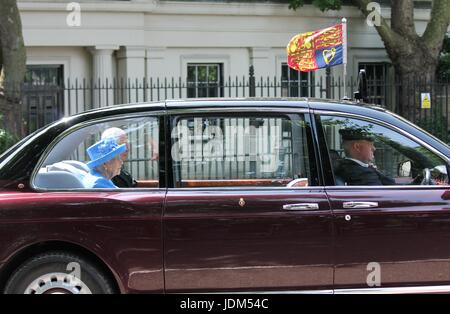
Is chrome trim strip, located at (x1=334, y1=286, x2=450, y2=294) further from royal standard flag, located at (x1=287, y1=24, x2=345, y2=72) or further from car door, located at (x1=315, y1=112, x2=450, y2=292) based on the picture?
royal standard flag, located at (x1=287, y1=24, x2=345, y2=72)

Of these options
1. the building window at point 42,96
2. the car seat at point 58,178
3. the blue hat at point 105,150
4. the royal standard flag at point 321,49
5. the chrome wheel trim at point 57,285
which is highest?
Answer: the royal standard flag at point 321,49

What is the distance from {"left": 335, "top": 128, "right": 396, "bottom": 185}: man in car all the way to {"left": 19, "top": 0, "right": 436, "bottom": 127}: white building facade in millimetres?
8229

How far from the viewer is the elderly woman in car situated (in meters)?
4.27

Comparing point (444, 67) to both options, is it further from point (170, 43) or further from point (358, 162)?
point (358, 162)

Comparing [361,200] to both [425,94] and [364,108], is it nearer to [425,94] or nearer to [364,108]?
[364,108]

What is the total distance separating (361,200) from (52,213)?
2.02 metres

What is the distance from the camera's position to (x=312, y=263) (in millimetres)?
4012

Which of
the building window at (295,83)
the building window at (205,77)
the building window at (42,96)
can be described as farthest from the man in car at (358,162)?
the building window at (205,77)

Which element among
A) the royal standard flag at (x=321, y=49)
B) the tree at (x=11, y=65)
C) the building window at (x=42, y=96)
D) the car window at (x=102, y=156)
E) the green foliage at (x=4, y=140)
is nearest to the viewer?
the car window at (x=102, y=156)

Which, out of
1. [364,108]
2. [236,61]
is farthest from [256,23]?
[364,108]

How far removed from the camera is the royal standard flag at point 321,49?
10.5 meters

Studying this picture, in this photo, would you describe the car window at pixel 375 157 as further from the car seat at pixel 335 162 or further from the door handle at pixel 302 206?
the door handle at pixel 302 206

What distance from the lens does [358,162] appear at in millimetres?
4398

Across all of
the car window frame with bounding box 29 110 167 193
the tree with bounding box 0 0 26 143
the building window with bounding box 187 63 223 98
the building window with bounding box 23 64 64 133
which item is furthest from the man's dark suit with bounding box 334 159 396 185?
the building window with bounding box 187 63 223 98
